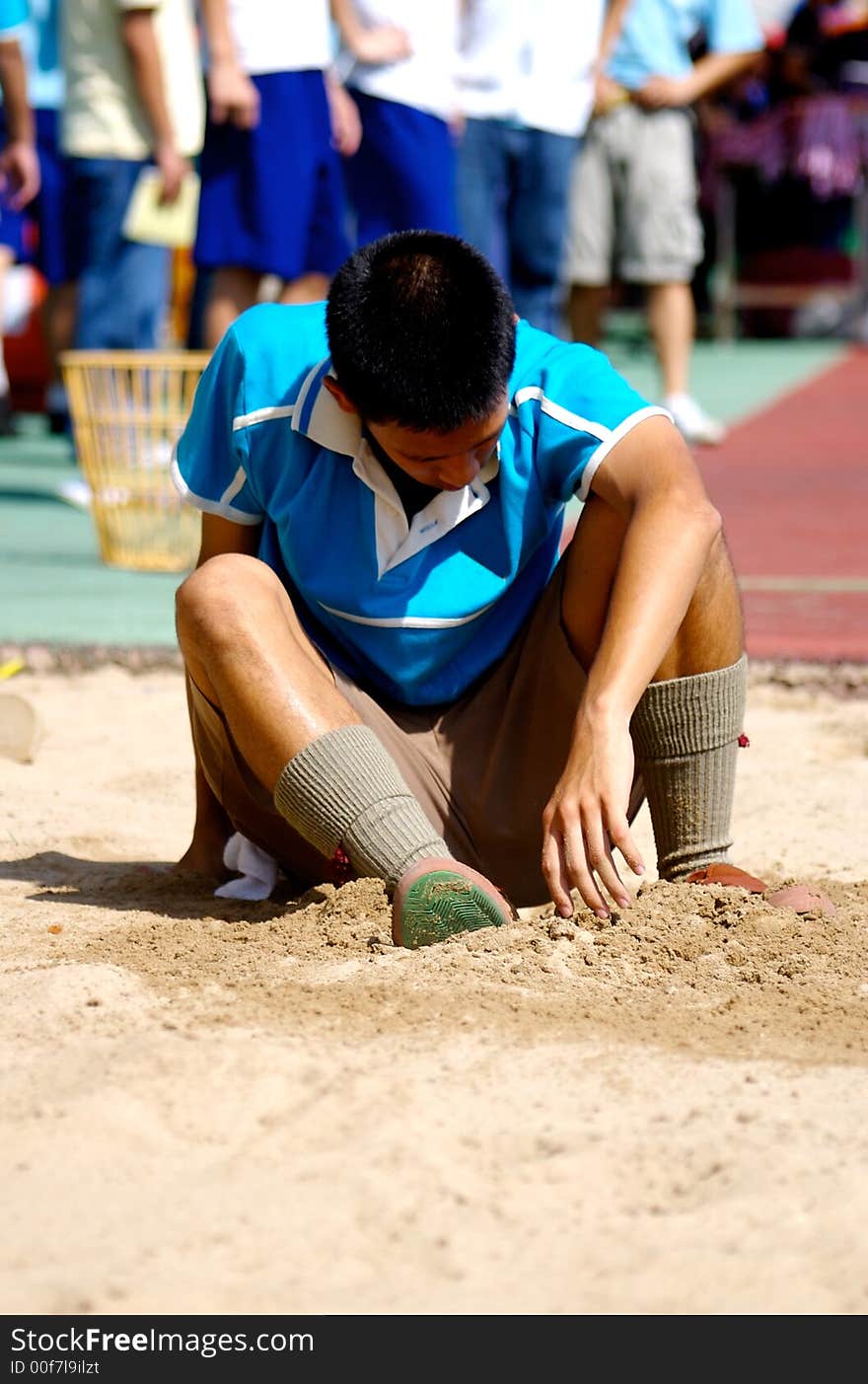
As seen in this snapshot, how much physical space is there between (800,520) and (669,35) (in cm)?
230

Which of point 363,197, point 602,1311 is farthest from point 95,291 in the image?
point 602,1311

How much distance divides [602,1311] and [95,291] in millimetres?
5394

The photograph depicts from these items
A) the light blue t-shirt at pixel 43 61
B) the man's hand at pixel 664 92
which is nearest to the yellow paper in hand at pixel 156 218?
the light blue t-shirt at pixel 43 61

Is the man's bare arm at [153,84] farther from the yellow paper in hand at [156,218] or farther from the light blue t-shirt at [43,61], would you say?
the light blue t-shirt at [43,61]

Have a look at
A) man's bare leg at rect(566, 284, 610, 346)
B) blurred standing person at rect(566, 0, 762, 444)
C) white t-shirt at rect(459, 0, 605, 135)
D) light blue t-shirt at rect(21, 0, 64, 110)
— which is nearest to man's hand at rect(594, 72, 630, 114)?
blurred standing person at rect(566, 0, 762, 444)

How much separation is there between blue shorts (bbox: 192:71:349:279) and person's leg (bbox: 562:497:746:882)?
2.91 meters

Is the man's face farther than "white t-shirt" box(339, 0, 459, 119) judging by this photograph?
No

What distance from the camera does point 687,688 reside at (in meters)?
2.55

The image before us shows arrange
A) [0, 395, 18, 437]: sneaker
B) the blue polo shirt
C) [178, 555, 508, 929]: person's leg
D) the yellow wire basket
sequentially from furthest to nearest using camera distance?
[0, 395, 18, 437]: sneaker
the yellow wire basket
the blue polo shirt
[178, 555, 508, 929]: person's leg

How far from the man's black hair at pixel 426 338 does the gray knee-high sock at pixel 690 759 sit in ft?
1.59

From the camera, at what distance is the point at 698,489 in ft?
8.18

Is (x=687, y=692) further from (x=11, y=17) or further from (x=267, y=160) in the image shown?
(x=11, y=17)

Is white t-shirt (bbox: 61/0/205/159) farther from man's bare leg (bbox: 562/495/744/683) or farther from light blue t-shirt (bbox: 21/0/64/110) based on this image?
man's bare leg (bbox: 562/495/744/683)

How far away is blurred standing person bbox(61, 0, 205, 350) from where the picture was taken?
620 cm
